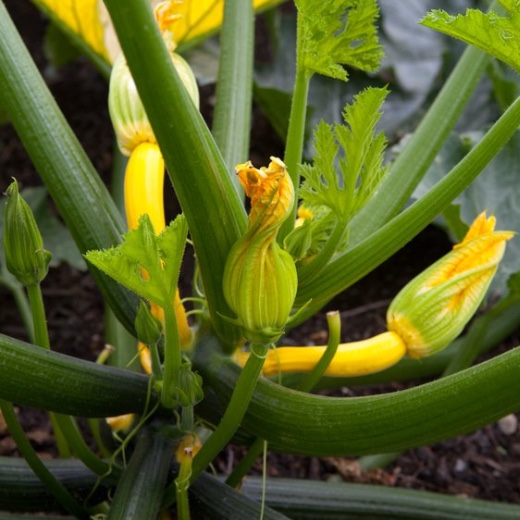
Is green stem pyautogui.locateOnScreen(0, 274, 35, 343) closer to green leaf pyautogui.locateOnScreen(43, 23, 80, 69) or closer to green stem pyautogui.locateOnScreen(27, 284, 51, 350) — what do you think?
green stem pyautogui.locateOnScreen(27, 284, 51, 350)

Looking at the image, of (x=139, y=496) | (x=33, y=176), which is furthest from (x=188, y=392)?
(x=33, y=176)

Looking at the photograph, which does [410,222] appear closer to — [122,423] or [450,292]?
[450,292]

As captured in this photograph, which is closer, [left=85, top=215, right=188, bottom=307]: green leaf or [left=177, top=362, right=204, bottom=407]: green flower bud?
[left=85, top=215, right=188, bottom=307]: green leaf

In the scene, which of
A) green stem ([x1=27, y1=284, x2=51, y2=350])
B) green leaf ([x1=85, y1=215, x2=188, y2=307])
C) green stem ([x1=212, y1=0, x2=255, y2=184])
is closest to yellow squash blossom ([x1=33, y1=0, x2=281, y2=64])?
green stem ([x1=212, y1=0, x2=255, y2=184])

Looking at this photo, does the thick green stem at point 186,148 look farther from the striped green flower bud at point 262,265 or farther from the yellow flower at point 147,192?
the yellow flower at point 147,192

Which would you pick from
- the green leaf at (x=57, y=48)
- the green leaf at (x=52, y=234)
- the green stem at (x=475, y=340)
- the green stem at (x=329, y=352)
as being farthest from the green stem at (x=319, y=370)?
the green leaf at (x=57, y=48)

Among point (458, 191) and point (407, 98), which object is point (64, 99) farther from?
point (458, 191)
